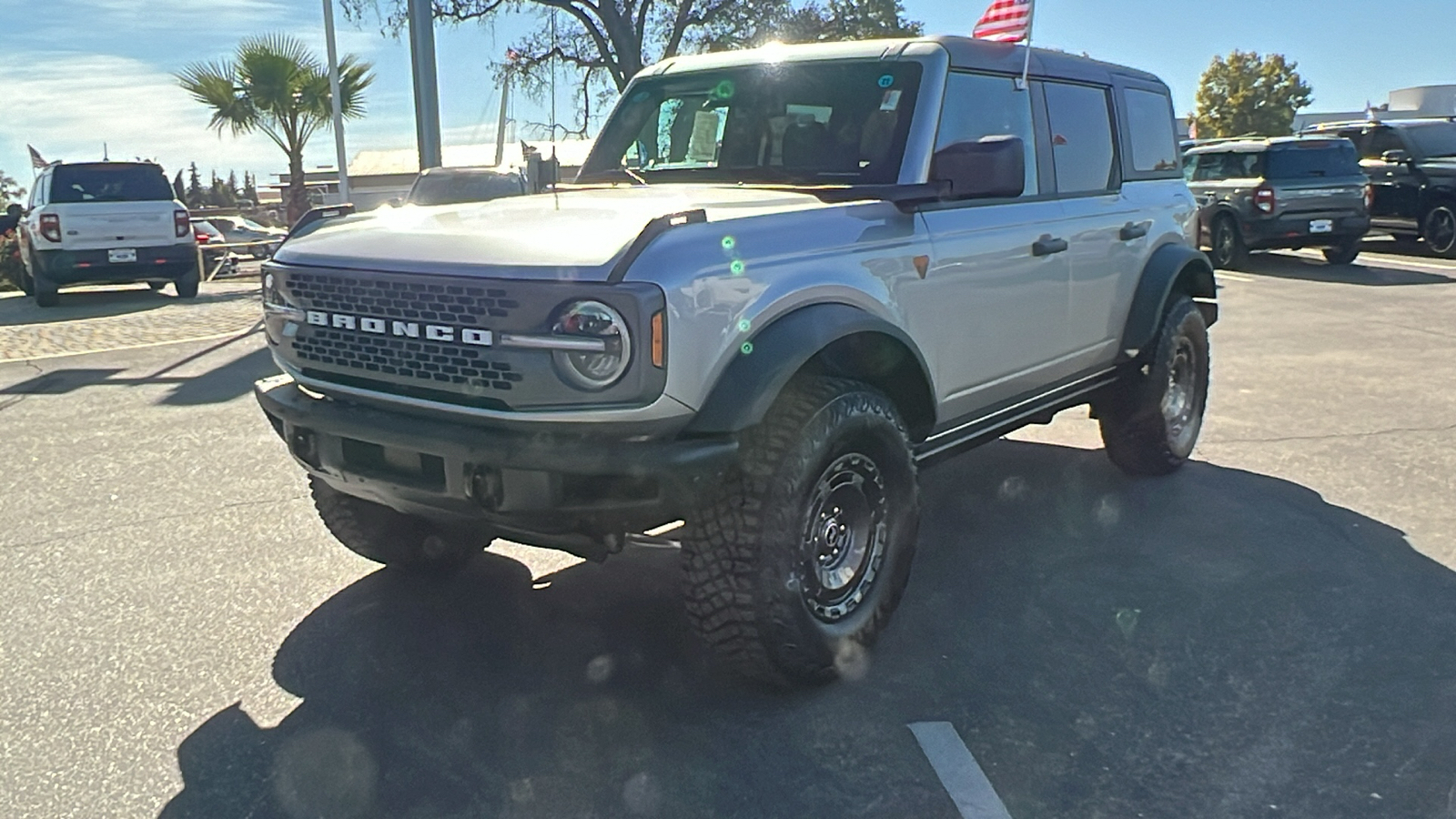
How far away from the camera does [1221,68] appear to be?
192ft

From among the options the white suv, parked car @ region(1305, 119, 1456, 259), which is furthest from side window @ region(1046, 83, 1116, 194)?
parked car @ region(1305, 119, 1456, 259)

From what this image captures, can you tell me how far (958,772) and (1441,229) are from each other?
674 inches

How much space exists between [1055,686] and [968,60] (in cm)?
227

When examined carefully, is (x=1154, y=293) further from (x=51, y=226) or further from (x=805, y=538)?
(x=51, y=226)

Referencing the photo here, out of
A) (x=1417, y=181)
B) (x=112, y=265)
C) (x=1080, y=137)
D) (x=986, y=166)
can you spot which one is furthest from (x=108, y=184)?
(x=1417, y=181)

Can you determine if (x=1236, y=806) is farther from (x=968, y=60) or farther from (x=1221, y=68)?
(x=1221, y=68)

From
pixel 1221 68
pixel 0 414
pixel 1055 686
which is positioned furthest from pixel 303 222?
pixel 1221 68

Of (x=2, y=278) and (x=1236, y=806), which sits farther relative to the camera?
(x=2, y=278)

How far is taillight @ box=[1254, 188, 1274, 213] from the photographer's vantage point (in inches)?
618

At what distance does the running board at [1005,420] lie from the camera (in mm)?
4188

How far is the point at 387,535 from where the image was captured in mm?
4219

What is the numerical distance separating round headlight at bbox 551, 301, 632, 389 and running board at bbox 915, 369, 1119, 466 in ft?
4.57

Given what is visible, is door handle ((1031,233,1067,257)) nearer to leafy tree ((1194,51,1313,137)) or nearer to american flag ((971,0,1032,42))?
american flag ((971,0,1032,42))

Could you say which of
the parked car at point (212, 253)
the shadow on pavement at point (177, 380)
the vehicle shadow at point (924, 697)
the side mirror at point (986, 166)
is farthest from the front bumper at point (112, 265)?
the side mirror at point (986, 166)
